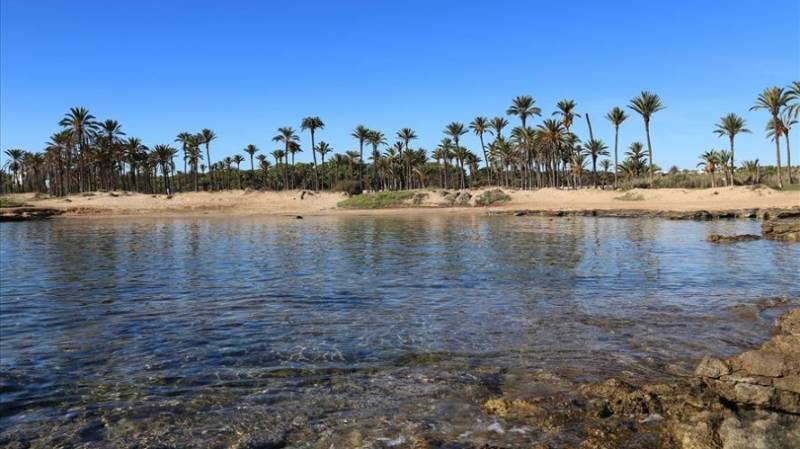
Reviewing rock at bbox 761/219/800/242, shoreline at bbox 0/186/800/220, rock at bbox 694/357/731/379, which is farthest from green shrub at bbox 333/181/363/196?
rock at bbox 694/357/731/379

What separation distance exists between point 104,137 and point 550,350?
9702 centimetres

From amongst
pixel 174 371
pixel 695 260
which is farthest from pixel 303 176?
pixel 174 371

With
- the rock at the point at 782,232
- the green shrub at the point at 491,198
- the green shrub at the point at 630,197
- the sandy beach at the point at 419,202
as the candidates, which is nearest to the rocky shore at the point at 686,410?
the rock at the point at 782,232

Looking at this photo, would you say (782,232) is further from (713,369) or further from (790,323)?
(713,369)

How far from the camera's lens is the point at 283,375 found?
757 cm

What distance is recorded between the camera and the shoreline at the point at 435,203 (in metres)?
55.3

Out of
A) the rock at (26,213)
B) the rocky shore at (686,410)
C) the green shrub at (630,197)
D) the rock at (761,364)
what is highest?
the rock at (26,213)

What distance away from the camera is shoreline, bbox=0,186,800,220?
55.3m

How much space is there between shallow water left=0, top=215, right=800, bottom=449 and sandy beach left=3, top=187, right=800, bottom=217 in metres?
41.8

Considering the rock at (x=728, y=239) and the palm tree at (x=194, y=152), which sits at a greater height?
the palm tree at (x=194, y=152)

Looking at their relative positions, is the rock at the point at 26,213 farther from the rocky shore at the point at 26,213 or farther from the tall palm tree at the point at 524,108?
the tall palm tree at the point at 524,108

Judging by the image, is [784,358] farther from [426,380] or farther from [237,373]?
[237,373]

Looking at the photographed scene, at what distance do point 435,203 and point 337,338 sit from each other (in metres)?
63.9

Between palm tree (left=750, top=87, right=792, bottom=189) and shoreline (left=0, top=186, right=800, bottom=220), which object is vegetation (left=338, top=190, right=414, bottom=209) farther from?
palm tree (left=750, top=87, right=792, bottom=189)
